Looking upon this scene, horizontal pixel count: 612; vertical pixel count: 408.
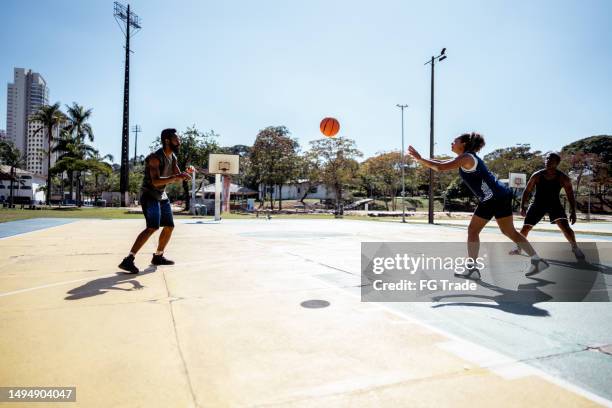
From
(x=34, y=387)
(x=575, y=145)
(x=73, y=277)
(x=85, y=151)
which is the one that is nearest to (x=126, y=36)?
(x=85, y=151)

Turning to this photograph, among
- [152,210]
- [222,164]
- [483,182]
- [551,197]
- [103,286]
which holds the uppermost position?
[222,164]

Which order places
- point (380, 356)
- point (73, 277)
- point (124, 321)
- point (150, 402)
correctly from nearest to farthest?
point (150, 402) < point (380, 356) < point (124, 321) < point (73, 277)

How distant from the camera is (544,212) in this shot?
6180 millimetres

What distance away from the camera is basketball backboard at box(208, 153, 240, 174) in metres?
23.9

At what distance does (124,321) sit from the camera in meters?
2.80

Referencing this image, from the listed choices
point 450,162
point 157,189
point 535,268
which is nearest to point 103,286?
point 157,189

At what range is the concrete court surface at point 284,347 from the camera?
5.79 ft

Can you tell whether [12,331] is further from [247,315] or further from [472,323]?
[472,323]

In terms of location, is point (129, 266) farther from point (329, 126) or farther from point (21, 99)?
point (21, 99)

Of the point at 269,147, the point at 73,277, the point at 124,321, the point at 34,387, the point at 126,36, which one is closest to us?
the point at 34,387

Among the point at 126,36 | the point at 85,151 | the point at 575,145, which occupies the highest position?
the point at 126,36

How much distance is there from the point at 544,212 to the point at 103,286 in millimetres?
6792

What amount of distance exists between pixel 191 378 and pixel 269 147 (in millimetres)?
45299

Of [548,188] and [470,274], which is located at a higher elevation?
[548,188]
